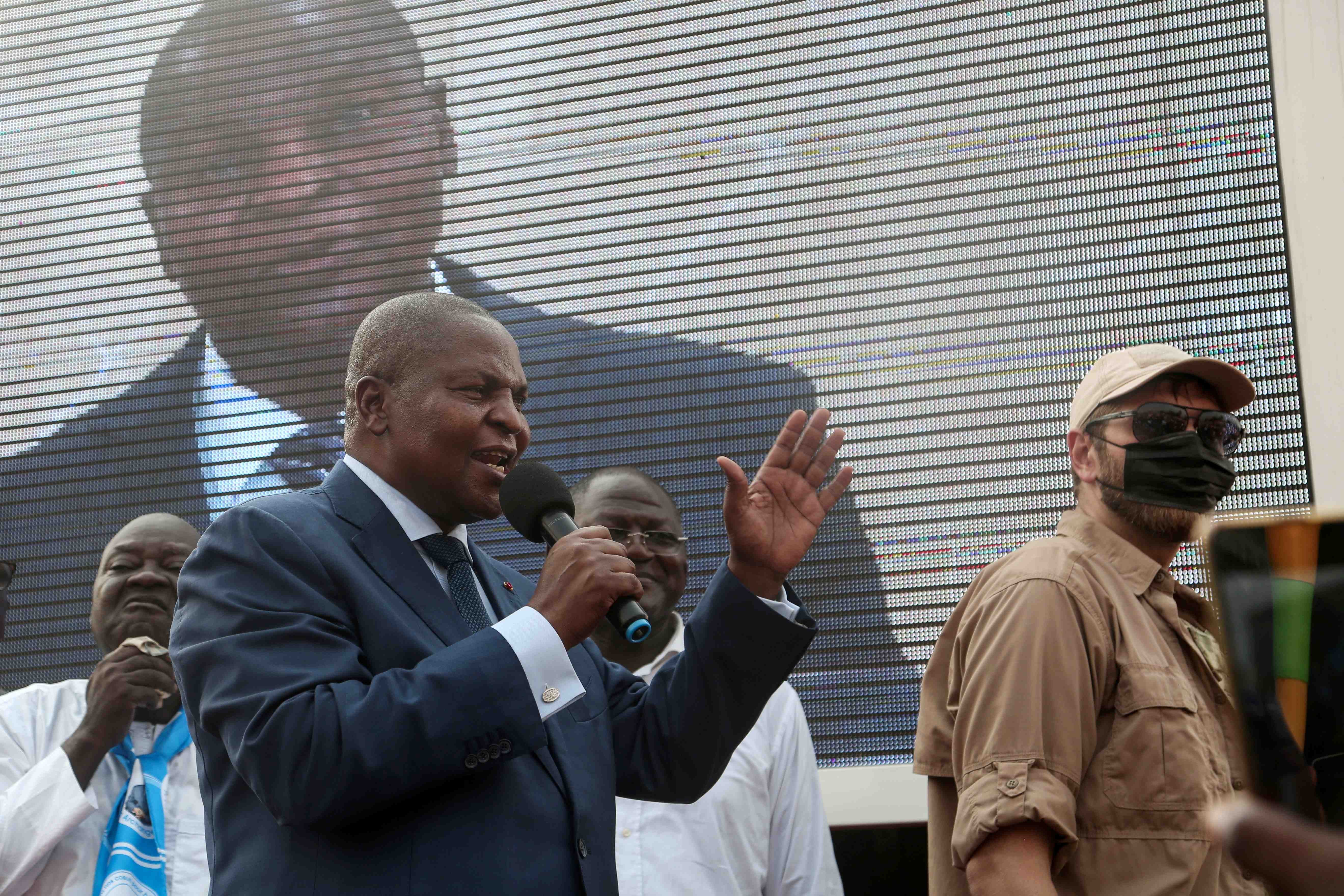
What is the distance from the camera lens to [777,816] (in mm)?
2621

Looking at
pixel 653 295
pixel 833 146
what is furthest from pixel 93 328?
pixel 833 146

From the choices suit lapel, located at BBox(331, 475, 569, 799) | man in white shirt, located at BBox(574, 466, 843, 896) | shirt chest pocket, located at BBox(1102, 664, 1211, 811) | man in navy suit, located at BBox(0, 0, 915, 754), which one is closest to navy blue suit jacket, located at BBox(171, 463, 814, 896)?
suit lapel, located at BBox(331, 475, 569, 799)

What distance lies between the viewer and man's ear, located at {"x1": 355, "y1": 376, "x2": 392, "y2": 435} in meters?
1.73

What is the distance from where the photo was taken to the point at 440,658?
1.38 metres

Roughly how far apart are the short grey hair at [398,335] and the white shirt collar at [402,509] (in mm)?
79

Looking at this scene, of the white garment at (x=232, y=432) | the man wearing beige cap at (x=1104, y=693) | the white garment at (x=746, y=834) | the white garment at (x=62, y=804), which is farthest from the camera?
the white garment at (x=232, y=432)

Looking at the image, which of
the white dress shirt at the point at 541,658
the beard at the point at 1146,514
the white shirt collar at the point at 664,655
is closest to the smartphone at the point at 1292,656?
the white dress shirt at the point at 541,658

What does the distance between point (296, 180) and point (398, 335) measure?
2039 millimetres

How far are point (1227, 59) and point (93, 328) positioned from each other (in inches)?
123

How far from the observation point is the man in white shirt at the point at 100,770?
2.36 meters

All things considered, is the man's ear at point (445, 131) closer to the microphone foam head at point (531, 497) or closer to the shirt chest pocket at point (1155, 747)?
the microphone foam head at point (531, 497)

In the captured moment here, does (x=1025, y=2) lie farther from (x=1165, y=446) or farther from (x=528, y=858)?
(x=528, y=858)

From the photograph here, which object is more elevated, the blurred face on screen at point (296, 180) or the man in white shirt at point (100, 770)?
the blurred face on screen at point (296, 180)

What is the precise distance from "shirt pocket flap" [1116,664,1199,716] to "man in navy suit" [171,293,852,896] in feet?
1.79
